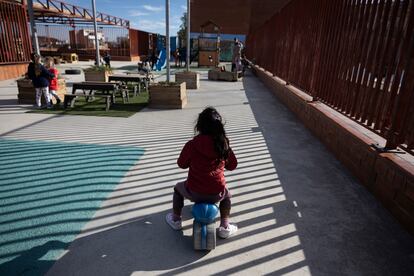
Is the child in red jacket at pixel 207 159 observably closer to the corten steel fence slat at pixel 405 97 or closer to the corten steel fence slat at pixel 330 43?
the corten steel fence slat at pixel 405 97

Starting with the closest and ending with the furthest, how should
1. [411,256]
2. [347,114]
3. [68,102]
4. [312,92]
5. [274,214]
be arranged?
Answer: [411,256] < [274,214] < [347,114] < [312,92] < [68,102]

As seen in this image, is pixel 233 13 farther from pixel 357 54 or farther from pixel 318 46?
pixel 357 54

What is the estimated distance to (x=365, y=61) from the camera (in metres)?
4.36

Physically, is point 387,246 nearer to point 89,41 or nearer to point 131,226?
point 131,226

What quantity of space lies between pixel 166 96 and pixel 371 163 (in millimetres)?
6044

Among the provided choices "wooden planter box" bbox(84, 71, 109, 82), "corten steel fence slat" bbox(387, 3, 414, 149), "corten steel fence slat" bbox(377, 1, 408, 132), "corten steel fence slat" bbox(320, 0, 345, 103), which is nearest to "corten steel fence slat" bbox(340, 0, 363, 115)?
"corten steel fence slat" bbox(320, 0, 345, 103)

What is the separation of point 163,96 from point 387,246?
688 cm

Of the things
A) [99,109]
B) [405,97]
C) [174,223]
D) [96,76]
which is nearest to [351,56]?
[405,97]

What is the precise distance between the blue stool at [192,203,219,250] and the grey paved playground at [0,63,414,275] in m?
0.11

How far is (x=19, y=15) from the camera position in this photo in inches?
554

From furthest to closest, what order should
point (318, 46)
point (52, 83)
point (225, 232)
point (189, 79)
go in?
point (189, 79), point (52, 83), point (318, 46), point (225, 232)

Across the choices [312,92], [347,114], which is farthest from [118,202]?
[312,92]

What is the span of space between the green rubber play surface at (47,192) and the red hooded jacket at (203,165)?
4.35 ft

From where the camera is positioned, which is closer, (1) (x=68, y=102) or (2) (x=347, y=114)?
(2) (x=347, y=114)
